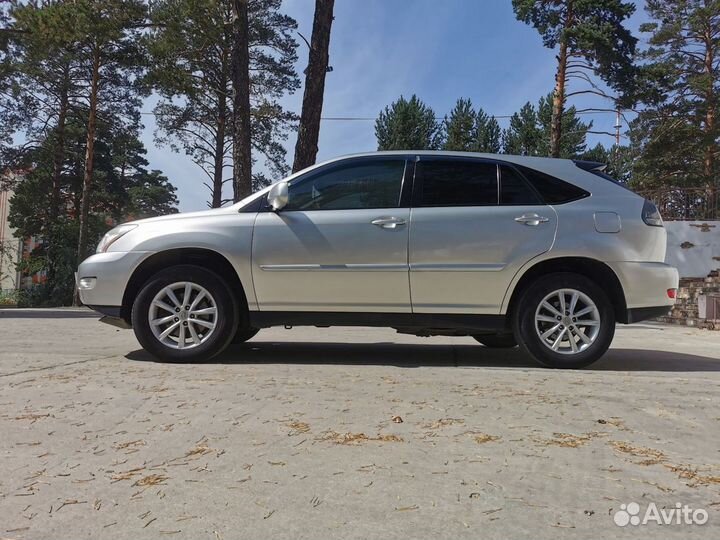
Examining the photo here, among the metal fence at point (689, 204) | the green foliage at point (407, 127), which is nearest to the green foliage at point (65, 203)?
the green foliage at point (407, 127)

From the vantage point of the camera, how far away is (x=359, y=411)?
128 inches

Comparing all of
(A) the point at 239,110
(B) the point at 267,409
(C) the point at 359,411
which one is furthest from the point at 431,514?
(A) the point at 239,110

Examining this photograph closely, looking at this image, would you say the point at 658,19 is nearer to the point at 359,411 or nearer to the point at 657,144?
the point at 657,144

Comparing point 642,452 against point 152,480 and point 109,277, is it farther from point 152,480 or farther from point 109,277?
point 109,277

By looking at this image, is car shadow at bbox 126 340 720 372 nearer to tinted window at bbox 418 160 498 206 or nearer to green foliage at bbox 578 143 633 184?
tinted window at bbox 418 160 498 206

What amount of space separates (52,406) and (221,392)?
96 cm

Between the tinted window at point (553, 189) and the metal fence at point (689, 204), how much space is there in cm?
1316

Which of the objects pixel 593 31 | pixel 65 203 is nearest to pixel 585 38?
pixel 593 31

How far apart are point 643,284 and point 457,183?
67.7 inches

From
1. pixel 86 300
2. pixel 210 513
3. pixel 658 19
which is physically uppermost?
pixel 658 19

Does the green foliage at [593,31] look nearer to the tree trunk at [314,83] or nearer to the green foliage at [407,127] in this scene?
the tree trunk at [314,83]

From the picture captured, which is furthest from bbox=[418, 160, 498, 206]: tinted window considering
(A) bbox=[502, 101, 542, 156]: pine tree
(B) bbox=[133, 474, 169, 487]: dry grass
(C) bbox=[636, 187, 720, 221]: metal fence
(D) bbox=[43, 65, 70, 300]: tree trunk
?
(A) bbox=[502, 101, 542, 156]: pine tree

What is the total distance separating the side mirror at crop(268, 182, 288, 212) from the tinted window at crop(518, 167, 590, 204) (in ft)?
6.63

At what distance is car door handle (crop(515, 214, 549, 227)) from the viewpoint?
15.2ft
